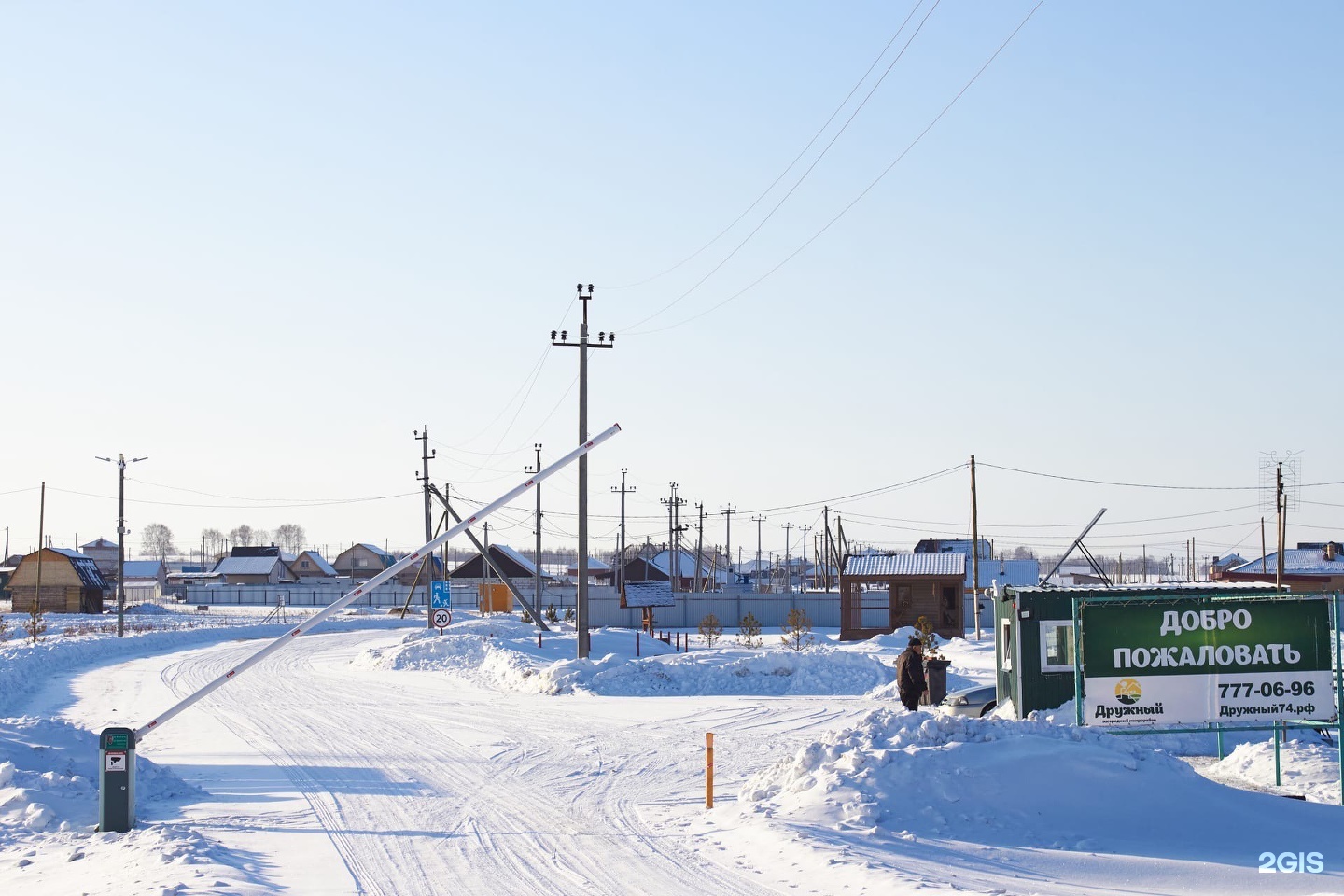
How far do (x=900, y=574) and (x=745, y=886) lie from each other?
42.9 meters

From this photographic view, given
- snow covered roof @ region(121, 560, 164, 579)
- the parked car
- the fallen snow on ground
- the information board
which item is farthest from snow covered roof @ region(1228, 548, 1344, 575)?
snow covered roof @ region(121, 560, 164, 579)

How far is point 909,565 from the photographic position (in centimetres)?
5247

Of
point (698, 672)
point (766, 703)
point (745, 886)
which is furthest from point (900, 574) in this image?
point (745, 886)

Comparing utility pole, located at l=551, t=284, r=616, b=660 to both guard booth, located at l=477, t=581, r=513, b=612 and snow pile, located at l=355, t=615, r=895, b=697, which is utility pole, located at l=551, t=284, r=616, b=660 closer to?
snow pile, located at l=355, t=615, r=895, b=697

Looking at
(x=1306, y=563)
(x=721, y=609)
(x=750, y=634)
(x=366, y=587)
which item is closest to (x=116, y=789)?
(x=366, y=587)

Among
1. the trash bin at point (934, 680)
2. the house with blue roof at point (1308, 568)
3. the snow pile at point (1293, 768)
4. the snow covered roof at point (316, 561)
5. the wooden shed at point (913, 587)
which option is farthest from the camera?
the snow covered roof at point (316, 561)

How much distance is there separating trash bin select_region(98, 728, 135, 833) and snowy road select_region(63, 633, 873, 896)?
2.56 ft

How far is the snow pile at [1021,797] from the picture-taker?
38.9 ft

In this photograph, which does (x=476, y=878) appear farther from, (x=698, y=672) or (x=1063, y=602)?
(x=698, y=672)

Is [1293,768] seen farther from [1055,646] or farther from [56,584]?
[56,584]

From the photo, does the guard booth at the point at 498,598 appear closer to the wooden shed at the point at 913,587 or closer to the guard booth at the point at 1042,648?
the wooden shed at the point at 913,587

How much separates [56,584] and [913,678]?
7494 cm

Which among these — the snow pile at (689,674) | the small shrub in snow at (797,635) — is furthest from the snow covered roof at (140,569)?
the snow pile at (689,674)

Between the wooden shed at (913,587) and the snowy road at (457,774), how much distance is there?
2455 cm
